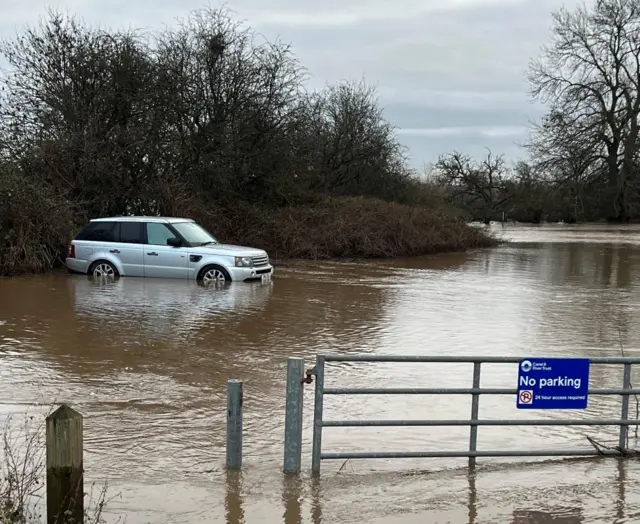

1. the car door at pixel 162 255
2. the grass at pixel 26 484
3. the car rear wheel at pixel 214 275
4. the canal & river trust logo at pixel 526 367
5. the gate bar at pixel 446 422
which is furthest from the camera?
the car door at pixel 162 255

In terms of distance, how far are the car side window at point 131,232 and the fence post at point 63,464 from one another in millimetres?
13075

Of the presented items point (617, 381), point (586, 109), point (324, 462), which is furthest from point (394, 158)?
point (324, 462)

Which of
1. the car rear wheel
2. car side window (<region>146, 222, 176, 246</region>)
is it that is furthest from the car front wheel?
the car rear wheel

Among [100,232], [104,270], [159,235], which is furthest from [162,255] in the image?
[100,232]

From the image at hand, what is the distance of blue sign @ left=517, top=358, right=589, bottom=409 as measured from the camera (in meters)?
5.22

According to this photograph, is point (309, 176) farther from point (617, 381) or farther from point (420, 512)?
point (420, 512)

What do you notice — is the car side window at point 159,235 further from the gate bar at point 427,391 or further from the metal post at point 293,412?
the gate bar at point 427,391

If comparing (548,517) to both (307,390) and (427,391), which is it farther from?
(307,390)

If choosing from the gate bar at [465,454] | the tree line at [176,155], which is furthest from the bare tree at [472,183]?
the gate bar at [465,454]

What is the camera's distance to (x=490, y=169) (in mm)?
72750

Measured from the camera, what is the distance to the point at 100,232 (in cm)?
1684

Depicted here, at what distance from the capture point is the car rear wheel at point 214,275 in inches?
629

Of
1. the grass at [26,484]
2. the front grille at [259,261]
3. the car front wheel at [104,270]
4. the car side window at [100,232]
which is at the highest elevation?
the car side window at [100,232]

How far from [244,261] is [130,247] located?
2.81 metres
